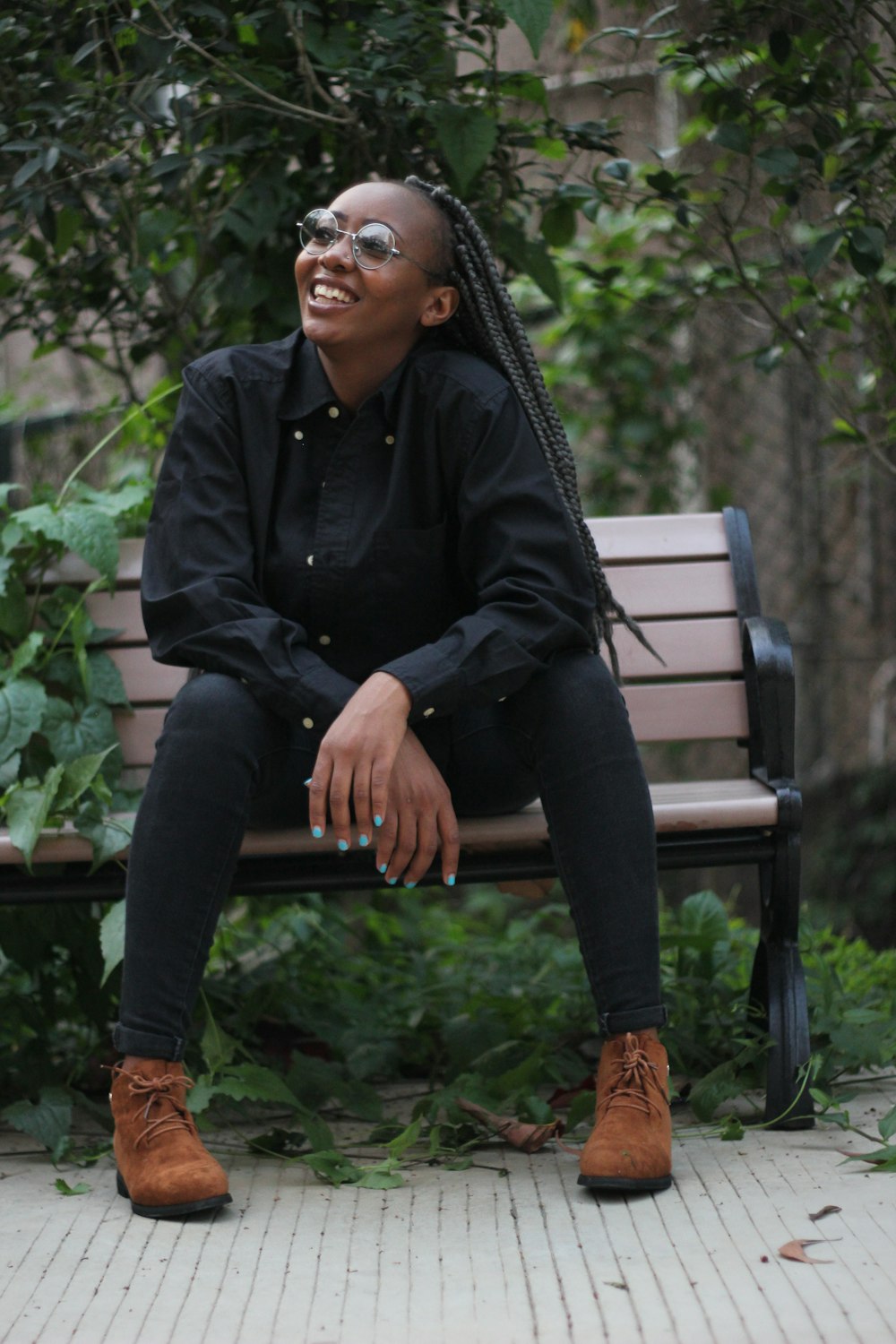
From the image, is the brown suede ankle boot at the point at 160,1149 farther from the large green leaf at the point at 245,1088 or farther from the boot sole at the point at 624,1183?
the boot sole at the point at 624,1183

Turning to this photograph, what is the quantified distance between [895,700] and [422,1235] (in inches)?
163

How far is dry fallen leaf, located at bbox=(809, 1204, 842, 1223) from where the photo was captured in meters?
2.14

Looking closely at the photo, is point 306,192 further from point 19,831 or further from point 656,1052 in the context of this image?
point 656,1052

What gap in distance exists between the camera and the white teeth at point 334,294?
260 cm

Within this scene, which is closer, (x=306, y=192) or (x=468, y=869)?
(x=468, y=869)

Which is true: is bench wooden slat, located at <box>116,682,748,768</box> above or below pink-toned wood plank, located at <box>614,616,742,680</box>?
below

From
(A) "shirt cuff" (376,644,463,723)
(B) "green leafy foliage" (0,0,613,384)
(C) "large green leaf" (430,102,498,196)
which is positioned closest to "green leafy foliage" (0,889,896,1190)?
(A) "shirt cuff" (376,644,463,723)

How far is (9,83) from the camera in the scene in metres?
3.10

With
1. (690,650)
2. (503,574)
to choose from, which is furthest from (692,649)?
(503,574)

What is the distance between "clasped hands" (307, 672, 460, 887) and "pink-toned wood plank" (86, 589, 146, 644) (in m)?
0.85

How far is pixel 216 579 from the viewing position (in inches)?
98.3

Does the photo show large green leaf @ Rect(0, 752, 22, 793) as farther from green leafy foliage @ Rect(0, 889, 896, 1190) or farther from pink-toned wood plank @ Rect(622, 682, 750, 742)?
pink-toned wood plank @ Rect(622, 682, 750, 742)

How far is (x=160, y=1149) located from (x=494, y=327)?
147 centimetres

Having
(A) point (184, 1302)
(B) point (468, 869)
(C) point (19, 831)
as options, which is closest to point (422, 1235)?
(A) point (184, 1302)
